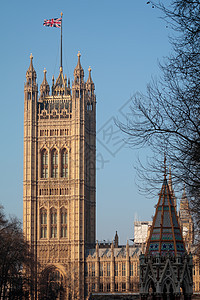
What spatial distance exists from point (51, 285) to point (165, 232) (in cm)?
8264

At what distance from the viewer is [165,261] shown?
115ft

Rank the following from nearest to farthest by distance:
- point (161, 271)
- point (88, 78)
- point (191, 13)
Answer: point (191, 13) < point (161, 271) < point (88, 78)

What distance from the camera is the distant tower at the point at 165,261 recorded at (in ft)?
115

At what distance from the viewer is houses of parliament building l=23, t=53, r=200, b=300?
429ft

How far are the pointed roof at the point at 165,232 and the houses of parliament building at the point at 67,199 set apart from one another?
300 ft

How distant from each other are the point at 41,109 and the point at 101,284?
3323cm

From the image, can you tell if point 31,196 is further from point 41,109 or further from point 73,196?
point 41,109

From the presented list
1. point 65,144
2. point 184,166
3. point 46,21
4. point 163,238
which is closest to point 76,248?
point 65,144

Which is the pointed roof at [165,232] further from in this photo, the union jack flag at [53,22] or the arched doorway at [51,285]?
the union jack flag at [53,22]

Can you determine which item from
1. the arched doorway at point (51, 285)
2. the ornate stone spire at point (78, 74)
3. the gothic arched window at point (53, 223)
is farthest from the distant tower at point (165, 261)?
the ornate stone spire at point (78, 74)

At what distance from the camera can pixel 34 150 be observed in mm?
137000

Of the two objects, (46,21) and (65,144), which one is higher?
(46,21)

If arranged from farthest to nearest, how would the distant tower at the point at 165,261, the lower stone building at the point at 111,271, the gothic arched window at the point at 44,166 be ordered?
the gothic arched window at the point at 44,166 < the lower stone building at the point at 111,271 < the distant tower at the point at 165,261

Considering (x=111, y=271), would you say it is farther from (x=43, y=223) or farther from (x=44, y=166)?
(x=44, y=166)
